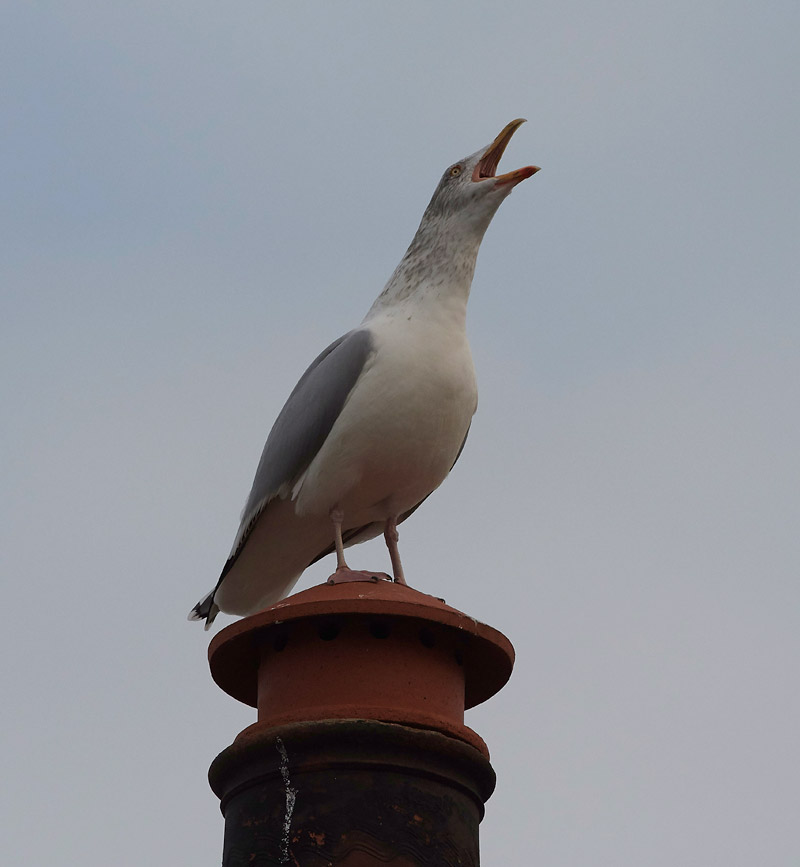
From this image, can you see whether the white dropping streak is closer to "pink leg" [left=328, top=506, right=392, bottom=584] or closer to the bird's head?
"pink leg" [left=328, top=506, right=392, bottom=584]

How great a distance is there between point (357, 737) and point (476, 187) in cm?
327

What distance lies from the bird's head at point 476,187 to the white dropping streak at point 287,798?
124 inches

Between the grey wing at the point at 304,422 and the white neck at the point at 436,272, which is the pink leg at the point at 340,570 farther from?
the white neck at the point at 436,272

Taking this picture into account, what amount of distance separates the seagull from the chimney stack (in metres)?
0.77

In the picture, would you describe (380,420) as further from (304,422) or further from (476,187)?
(476,187)

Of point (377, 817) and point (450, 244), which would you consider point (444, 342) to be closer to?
point (450, 244)

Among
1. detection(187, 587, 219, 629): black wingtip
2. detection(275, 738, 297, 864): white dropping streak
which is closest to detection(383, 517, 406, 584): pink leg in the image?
detection(187, 587, 219, 629): black wingtip

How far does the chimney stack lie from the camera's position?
421 centimetres

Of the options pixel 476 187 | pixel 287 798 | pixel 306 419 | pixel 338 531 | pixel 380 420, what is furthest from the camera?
pixel 476 187

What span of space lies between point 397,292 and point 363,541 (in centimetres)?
133

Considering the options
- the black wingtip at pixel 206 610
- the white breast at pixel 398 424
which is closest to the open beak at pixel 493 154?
the white breast at pixel 398 424

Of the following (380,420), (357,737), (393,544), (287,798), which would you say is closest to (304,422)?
(380,420)

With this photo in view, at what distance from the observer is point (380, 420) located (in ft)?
19.2

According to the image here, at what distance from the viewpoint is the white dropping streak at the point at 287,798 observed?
4180 mm
